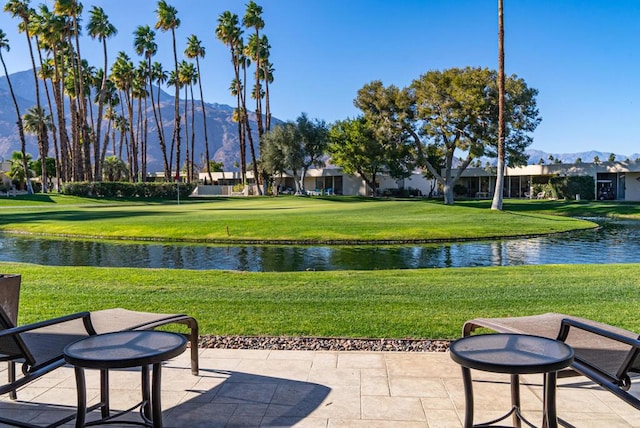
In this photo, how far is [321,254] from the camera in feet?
53.7

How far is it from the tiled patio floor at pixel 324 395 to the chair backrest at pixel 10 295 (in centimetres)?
64

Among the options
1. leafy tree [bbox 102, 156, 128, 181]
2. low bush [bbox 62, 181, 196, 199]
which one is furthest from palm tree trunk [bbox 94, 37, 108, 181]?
leafy tree [bbox 102, 156, 128, 181]

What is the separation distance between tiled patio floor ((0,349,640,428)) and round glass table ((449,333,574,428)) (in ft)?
1.95

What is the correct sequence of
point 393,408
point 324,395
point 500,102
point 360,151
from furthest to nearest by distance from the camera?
point 360,151 → point 500,102 → point 324,395 → point 393,408

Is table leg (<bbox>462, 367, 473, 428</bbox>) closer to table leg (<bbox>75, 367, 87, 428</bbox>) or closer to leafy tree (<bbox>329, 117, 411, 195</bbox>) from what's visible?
table leg (<bbox>75, 367, 87, 428</bbox>)

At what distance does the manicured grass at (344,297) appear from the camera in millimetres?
5832

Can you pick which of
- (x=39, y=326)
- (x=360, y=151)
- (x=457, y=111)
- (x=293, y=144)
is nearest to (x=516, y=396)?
(x=39, y=326)

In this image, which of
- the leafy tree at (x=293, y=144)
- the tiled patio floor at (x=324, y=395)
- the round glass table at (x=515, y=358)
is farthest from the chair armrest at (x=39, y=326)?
the leafy tree at (x=293, y=144)

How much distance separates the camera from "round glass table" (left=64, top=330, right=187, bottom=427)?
2.63 metres

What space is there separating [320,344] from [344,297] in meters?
2.36

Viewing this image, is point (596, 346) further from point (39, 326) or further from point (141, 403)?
point (39, 326)

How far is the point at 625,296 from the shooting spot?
723 centimetres

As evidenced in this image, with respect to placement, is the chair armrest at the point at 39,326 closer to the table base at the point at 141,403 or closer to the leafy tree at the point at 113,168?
the table base at the point at 141,403

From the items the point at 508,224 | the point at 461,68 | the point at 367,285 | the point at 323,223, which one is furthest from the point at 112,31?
the point at 367,285
